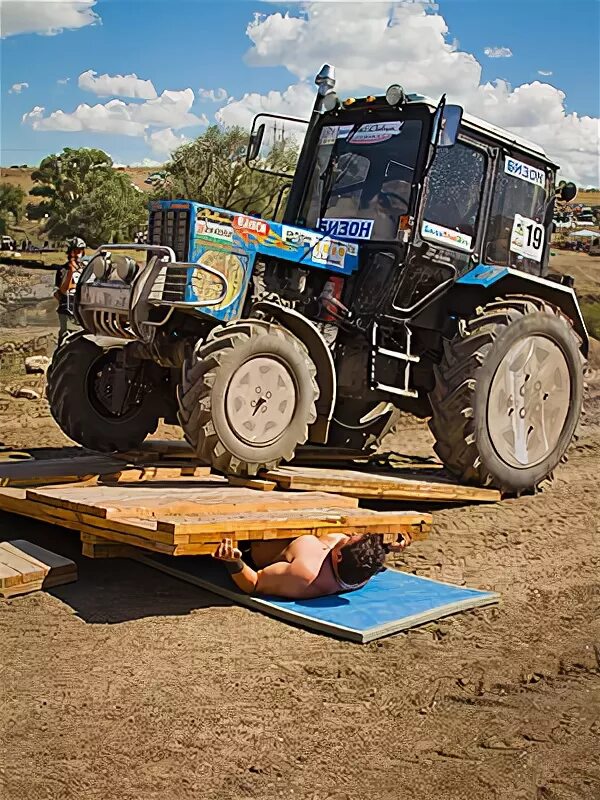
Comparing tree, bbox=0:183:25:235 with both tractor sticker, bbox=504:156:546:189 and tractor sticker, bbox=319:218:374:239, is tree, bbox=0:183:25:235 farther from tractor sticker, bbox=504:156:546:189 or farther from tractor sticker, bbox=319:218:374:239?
tractor sticker, bbox=319:218:374:239

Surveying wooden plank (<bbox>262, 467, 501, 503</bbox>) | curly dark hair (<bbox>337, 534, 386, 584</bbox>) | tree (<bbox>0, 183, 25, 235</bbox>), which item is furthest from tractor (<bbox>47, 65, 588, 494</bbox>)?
tree (<bbox>0, 183, 25, 235</bbox>)

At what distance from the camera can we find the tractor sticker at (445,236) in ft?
28.5

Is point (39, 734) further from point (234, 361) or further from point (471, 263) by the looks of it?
point (471, 263)

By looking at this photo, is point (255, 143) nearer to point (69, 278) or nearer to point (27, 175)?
point (69, 278)

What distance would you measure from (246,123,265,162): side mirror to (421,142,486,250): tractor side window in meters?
1.49

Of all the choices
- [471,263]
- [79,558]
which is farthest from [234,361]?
[471,263]

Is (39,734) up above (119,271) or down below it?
below

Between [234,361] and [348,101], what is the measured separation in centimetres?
304

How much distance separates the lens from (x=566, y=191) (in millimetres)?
10227

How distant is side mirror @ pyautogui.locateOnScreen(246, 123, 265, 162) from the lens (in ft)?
29.7

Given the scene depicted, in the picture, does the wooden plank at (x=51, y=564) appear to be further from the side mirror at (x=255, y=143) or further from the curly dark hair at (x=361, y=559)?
the side mirror at (x=255, y=143)

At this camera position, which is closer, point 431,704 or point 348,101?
point 431,704

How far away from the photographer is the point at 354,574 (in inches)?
246

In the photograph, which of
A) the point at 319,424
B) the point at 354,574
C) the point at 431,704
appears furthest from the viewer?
the point at 319,424
